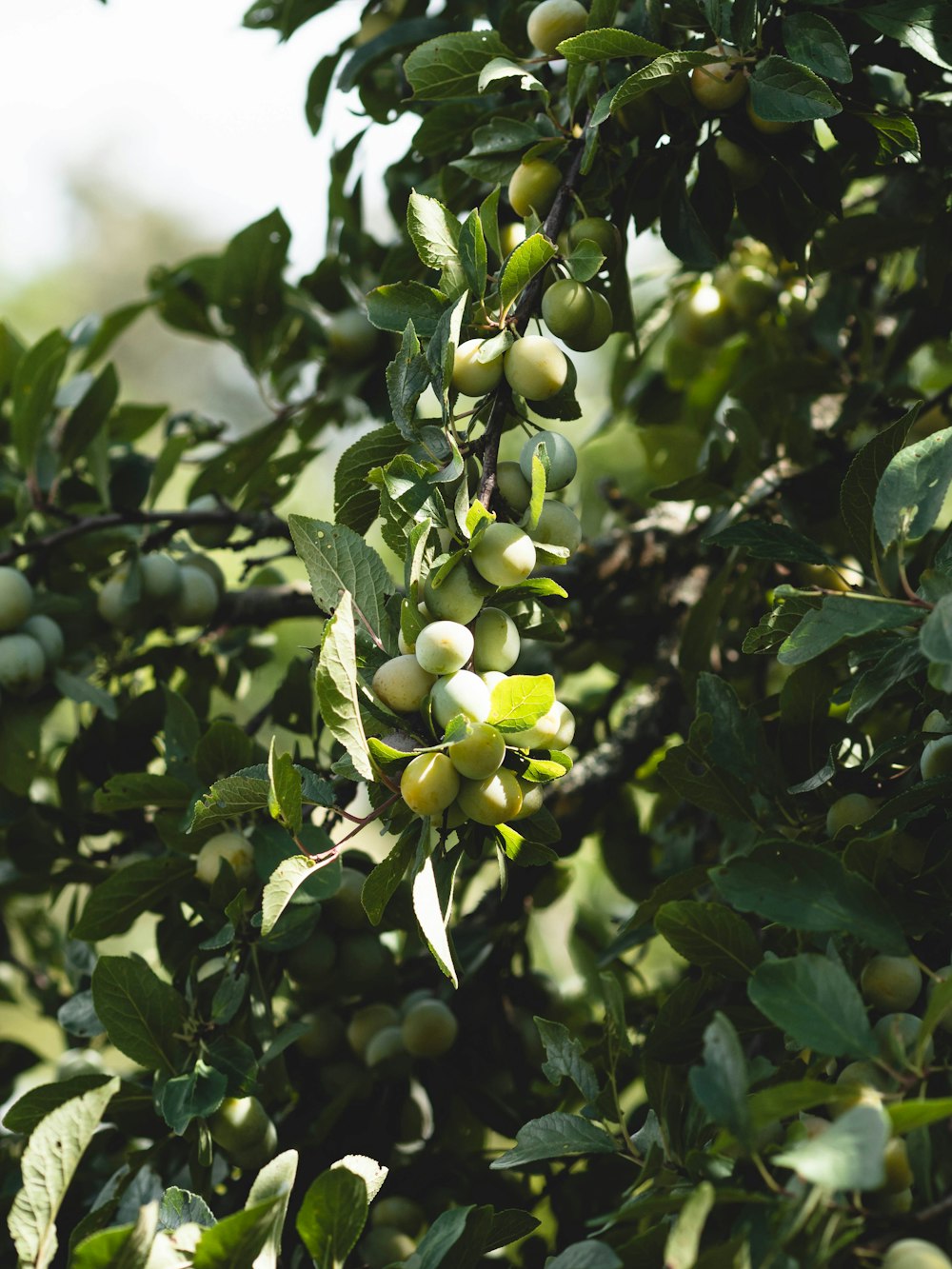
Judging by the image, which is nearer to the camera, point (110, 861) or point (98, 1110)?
point (98, 1110)

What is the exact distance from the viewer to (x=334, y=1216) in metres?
0.50

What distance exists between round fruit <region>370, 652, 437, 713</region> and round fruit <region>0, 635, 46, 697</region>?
509 millimetres

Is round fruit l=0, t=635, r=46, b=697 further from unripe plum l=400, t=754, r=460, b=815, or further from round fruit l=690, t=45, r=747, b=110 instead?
→ round fruit l=690, t=45, r=747, b=110

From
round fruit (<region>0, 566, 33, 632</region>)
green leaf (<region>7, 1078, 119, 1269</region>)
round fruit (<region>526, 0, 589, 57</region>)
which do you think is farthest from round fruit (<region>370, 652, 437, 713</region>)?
round fruit (<region>0, 566, 33, 632</region>)

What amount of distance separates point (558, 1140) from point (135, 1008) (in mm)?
289

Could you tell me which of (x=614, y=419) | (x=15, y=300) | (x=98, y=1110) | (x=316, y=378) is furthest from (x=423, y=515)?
(x=15, y=300)

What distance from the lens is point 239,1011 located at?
2.45 ft

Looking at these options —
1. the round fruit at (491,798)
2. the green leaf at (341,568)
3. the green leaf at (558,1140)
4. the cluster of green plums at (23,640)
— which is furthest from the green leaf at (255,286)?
the green leaf at (558,1140)

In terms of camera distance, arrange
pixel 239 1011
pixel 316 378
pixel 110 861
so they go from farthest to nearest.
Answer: pixel 316 378 < pixel 110 861 < pixel 239 1011

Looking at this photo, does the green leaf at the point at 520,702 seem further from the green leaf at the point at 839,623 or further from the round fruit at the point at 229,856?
the round fruit at the point at 229,856

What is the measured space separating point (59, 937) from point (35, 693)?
580 millimetres

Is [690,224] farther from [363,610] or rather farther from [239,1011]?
[239,1011]

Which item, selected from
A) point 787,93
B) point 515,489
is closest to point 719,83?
point 787,93

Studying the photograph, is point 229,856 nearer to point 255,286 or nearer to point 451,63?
point 451,63
